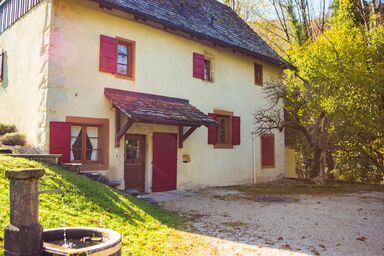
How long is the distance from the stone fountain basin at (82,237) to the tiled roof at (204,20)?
26.3 ft

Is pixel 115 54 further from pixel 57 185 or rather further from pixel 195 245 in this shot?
pixel 195 245

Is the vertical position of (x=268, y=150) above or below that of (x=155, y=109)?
below

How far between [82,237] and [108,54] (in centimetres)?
790

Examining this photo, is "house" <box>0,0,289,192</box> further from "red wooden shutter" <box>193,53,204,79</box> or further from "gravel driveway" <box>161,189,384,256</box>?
"gravel driveway" <box>161,189,384,256</box>

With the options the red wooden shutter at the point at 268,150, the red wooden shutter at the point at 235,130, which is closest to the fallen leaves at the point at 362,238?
the red wooden shutter at the point at 235,130

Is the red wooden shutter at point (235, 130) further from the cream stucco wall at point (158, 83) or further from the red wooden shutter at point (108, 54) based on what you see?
the red wooden shutter at point (108, 54)

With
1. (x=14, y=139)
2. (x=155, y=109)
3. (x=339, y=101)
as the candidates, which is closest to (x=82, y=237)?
(x=155, y=109)

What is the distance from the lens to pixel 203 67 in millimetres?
13992

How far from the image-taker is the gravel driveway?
5.89m

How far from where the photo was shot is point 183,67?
13164 mm

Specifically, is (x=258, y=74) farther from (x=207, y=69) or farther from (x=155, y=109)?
(x=155, y=109)

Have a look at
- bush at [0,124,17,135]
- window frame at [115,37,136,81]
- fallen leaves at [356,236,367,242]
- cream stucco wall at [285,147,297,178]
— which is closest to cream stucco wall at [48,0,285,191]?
window frame at [115,37,136,81]

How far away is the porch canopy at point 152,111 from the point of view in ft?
33.2

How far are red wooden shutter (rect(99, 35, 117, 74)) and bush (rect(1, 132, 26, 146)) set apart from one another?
9.63 feet
